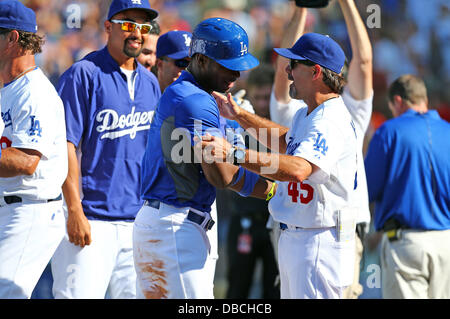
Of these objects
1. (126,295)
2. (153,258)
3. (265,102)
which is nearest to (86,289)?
(126,295)

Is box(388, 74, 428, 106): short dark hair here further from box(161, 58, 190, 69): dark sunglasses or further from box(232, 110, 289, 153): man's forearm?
box(161, 58, 190, 69): dark sunglasses

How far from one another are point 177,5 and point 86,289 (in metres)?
6.75

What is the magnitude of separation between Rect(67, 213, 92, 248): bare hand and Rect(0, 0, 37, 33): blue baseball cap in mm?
1285

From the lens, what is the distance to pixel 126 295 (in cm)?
484

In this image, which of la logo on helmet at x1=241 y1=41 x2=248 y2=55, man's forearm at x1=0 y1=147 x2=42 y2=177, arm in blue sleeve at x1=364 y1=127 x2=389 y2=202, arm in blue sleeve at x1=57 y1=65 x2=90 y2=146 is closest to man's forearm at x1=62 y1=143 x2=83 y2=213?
arm in blue sleeve at x1=57 y1=65 x2=90 y2=146

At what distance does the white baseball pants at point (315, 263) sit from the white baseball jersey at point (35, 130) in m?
1.55

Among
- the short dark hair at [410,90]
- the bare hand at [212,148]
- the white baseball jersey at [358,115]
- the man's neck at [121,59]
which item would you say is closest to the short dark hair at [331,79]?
the white baseball jersey at [358,115]

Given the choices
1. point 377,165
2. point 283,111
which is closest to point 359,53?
point 283,111

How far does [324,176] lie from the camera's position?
383 centimetres

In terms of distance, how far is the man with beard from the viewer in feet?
14.9

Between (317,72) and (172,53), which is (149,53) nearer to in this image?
(172,53)

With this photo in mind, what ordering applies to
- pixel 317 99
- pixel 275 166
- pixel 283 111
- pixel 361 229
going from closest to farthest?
pixel 275 166 → pixel 317 99 → pixel 361 229 → pixel 283 111

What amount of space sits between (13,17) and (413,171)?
3.46 m

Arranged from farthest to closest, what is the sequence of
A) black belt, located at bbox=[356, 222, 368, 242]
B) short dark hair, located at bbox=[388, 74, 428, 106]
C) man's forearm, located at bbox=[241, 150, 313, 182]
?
short dark hair, located at bbox=[388, 74, 428, 106]
black belt, located at bbox=[356, 222, 368, 242]
man's forearm, located at bbox=[241, 150, 313, 182]
